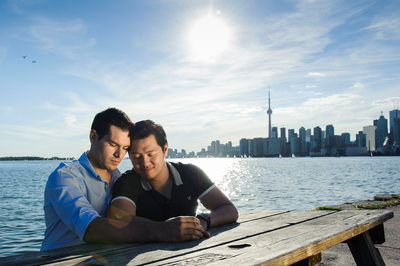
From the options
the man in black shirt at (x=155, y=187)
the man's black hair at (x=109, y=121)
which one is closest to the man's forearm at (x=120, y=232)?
the man in black shirt at (x=155, y=187)

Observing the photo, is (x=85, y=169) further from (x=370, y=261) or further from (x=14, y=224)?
(x=14, y=224)

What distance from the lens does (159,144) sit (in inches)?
124

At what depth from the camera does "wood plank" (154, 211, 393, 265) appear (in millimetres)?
1889

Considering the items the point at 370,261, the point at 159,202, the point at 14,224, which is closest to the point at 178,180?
the point at 159,202

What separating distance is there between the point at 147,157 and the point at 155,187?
0.29 m

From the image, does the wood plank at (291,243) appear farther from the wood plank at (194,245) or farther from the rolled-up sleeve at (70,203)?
the rolled-up sleeve at (70,203)

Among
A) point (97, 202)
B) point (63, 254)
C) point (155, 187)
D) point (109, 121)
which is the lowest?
point (63, 254)

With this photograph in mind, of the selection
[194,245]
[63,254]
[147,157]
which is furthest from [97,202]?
→ [194,245]

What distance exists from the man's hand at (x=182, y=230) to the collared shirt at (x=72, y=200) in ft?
1.78

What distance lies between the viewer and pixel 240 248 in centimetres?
215

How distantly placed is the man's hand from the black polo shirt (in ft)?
1.95

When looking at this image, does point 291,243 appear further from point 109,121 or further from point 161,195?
point 109,121

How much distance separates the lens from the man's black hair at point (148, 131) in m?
3.08

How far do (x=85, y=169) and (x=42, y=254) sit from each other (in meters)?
1.02
